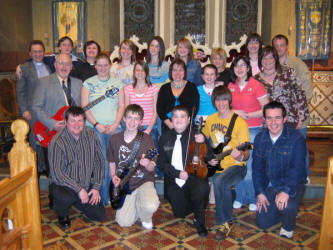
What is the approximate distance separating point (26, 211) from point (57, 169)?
1.23 m

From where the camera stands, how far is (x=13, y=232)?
171cm

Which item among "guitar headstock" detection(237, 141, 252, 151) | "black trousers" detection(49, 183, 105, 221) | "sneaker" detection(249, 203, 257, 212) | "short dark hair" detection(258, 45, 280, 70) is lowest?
"sneaker" detection(249, 203, 257, 212)

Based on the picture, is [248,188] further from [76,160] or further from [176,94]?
[76,160]

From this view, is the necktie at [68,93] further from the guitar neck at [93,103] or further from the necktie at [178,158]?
the necktie at [178,158]

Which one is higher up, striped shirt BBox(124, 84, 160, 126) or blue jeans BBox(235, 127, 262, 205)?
striped shirt BBox(124, 84, 160, 126)

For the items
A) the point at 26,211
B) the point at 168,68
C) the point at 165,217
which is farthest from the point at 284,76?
the point at 26,211

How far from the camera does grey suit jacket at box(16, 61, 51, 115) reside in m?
3.81

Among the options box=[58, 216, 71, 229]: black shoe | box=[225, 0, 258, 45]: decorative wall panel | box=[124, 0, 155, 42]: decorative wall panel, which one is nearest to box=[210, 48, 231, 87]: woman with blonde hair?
box=[58, 216, 71, 229]: black shoe

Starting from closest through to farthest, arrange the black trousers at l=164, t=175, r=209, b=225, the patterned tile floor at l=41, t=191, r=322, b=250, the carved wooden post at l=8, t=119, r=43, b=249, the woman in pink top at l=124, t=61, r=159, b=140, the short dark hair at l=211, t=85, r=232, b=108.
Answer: the carved wooden post at l=8, t=119, r=43, b=249 < the patterned tile floor at l=41, t=191, r=322, b=250 < the black trousers at l=164, t=175, r=209, b=225 < the short dark hair at l=211, t=85, r=232, b=108 < the woman in pink top at l=124, t=61, r=159, b=140

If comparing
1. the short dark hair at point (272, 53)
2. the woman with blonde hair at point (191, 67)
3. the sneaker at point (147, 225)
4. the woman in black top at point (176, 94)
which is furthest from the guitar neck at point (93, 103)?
the short dark hair at point (272, 53)

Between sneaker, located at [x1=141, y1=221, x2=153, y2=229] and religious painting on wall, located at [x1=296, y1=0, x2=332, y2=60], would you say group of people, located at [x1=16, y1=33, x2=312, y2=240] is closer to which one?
sneaker, located at [x1=141, y1=221, x2=153, y2=229]

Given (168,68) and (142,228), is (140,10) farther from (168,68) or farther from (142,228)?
(142,228)

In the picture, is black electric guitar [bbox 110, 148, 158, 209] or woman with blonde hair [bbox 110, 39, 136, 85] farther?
woman with blonde hair [bbox 110, 39, 136, 85]

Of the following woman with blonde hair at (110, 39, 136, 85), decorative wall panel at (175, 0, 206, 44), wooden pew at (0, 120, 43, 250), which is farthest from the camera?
decorative wall panel at (175, 0, 206, 44)
